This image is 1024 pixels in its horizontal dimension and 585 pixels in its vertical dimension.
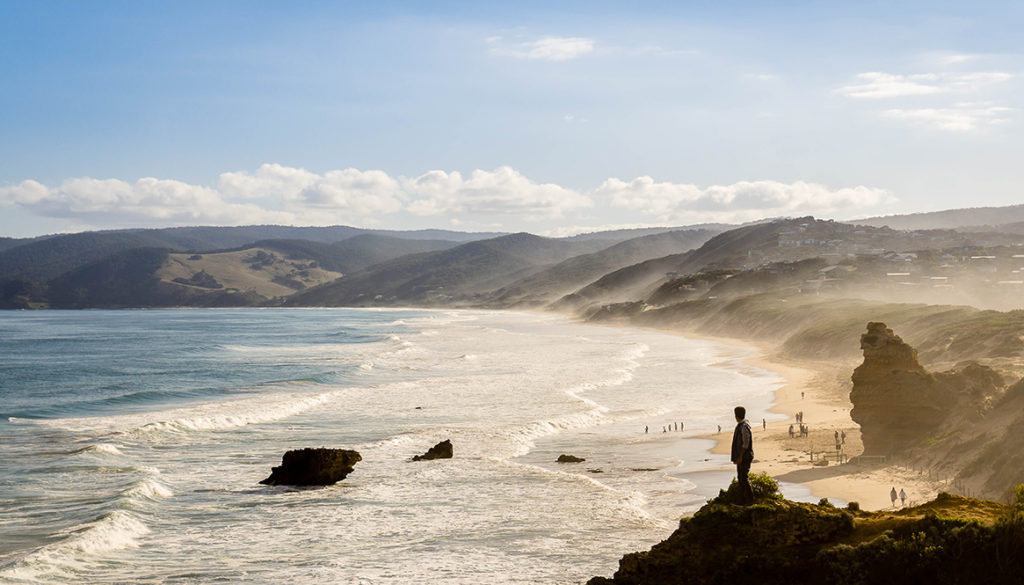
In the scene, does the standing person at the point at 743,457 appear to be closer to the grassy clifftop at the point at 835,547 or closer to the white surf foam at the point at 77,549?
the grassy clifftop at the point at 835,547

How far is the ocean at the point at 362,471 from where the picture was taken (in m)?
16.4

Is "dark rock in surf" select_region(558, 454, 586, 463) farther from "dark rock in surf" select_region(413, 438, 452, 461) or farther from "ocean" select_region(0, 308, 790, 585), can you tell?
"dark rock in surf" select_region(413, 438, 452, 461)

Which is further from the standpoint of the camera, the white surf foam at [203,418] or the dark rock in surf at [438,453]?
the white surf foam at [203,418]

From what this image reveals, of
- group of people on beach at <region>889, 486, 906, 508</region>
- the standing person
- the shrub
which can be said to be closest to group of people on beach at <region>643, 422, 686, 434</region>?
group of people on beach at <region>889, 486, 906, 508</region>

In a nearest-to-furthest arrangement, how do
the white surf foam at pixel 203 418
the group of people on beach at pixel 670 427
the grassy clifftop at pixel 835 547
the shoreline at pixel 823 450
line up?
the grassy clifftop at pixel 835 547
the shoreline at pixel 823 450
the group of people on beach at pixel 670 427
the white surf foam at pixel 203 418

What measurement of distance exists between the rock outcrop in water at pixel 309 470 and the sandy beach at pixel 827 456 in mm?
13089

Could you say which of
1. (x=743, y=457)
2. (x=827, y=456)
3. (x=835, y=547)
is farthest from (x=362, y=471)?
(x=835, y=547)

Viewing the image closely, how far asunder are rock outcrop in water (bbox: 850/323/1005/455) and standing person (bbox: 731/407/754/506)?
14.3m

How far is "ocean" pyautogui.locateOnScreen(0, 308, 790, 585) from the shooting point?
1636 cm

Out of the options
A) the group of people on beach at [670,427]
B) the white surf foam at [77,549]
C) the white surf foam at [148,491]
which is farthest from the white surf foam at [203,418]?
the group of people on beach at [670,427]

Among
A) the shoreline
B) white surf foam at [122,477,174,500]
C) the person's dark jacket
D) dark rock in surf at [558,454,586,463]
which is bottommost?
white surf foam at [122,477,174,500]

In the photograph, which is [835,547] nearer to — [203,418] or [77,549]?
[77,549]

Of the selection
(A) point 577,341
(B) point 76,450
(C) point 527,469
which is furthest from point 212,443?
(A) point 577,341

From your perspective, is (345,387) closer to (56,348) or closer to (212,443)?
(212,443)
